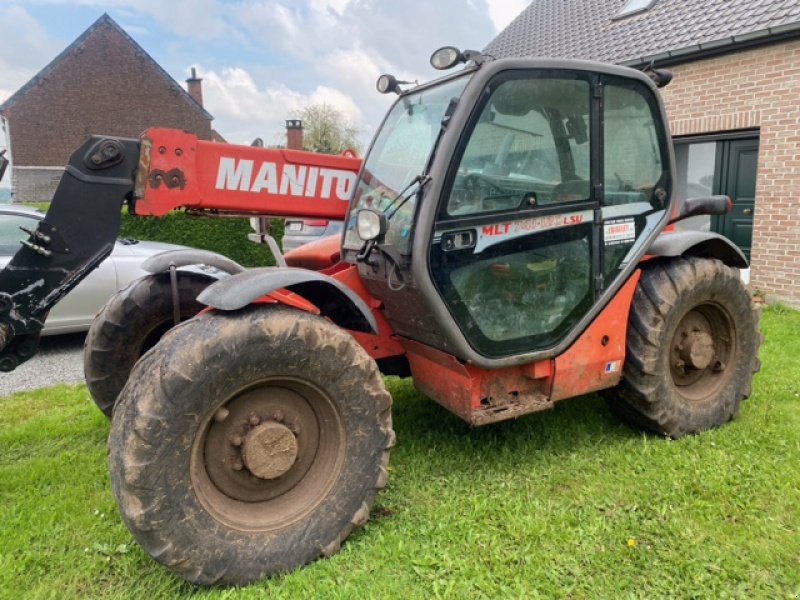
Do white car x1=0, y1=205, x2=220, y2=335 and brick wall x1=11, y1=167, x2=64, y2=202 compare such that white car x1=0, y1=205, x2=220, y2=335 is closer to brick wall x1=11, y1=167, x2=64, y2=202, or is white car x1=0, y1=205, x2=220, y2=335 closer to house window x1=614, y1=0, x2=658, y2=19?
house window x1=614, y1=0, x2=658, y2=19

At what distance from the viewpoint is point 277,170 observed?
10.4 ft

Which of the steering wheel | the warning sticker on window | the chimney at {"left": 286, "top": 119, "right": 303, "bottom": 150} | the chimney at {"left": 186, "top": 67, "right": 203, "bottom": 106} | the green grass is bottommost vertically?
the green grass

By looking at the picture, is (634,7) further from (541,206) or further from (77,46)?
(77,46)

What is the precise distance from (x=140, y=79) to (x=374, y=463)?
99.4ft

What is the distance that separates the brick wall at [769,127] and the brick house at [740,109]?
0.04ft

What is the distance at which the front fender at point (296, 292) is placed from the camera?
2.53m

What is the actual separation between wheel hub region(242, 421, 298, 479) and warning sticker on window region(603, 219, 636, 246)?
6.56 feet

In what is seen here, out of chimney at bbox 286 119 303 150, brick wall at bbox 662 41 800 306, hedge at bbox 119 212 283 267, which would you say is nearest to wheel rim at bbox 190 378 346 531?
brick wall at bbox 662 41 800 306

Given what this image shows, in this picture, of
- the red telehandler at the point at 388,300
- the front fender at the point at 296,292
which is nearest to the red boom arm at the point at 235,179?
the red telehandler at the point at 388,300

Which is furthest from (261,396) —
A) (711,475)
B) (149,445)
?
(711,475)

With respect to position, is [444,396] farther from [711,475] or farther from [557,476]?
[711,475]

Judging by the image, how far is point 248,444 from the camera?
8.39 ft

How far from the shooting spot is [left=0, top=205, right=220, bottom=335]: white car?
6.06 m

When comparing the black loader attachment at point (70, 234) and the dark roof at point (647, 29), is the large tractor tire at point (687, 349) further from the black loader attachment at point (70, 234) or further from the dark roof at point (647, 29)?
the dark roof at point (647, 29)
